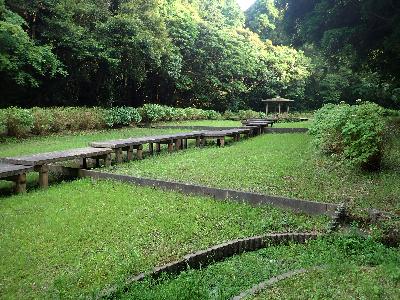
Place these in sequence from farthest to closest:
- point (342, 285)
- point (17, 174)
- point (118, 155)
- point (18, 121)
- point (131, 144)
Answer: point (18, 121)
point (131, 144)
point (118, 155)
point (17, 174)
point (342, 285)

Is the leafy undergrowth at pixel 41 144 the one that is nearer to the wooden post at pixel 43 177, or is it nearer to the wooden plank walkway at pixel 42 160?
the wooden plank walkway at pixel 42 160

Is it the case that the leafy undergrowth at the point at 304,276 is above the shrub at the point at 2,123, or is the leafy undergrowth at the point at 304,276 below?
below

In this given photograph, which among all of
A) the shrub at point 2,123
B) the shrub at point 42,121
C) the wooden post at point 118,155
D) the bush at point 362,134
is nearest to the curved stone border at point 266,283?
the bush at point 362,134

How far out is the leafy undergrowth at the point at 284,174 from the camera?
6488 mm

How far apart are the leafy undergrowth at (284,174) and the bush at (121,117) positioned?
7357 millimetres

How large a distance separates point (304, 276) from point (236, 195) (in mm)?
2813

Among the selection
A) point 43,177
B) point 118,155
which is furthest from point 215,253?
point 118,155

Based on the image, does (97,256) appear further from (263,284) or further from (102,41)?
(102,41)

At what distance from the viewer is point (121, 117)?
748 inches

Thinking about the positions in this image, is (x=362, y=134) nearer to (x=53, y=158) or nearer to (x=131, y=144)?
(x=131, y=144)

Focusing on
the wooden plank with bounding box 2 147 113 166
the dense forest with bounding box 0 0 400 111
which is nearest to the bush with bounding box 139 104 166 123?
the dense forest with bounding box 0 0 400 111

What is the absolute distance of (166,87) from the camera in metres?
29.2

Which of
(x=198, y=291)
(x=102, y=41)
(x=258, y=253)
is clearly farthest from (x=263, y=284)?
(x=102, y=41)

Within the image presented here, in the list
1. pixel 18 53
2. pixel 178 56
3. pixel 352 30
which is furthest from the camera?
pixel 178 56
